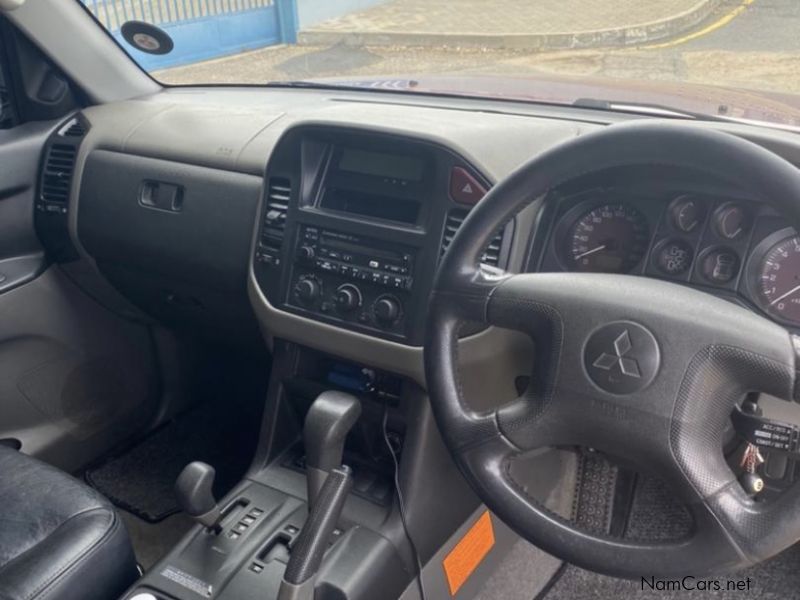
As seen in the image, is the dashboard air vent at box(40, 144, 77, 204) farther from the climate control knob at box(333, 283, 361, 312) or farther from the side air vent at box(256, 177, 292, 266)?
the climate control knob at box(333, 283, 361, 312)

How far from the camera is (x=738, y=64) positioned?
2.20 m

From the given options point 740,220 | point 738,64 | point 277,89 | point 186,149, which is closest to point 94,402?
point 186,149

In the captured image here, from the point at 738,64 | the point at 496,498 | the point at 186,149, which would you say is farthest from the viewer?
the point at 738,64

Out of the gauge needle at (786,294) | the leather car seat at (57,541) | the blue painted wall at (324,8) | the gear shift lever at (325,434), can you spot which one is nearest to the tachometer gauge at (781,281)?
the gauge needle at (786,294)

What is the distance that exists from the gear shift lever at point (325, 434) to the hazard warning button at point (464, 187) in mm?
369

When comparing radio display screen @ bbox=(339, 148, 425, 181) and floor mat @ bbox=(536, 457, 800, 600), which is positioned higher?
radio display screen @ bbox=(339, 148, 425, 181)

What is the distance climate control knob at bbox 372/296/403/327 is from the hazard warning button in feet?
0.66

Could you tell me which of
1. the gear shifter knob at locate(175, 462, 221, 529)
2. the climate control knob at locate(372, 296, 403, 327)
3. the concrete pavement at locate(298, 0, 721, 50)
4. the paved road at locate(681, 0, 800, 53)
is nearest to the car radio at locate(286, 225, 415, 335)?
the climate control knob at locate(372, 296, 403, 327)

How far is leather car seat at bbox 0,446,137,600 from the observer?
1.27 meters

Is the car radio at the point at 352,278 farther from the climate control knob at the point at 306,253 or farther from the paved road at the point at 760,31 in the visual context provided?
the paved road at the point at 760,31

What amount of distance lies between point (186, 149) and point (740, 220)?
3.86 ft

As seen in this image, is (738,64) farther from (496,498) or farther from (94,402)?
(94,402)

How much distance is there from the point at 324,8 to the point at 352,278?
3896 millimetres

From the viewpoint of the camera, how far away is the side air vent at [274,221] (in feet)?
5.18
